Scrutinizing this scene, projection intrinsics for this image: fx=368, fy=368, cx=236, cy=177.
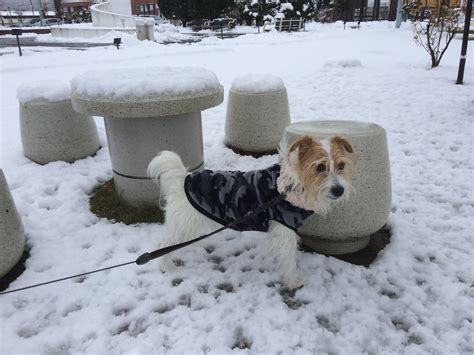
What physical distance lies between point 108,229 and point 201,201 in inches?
58.1

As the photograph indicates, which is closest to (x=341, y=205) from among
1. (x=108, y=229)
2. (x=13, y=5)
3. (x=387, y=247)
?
(x=387, y=247)

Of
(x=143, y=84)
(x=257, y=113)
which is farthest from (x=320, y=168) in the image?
(x=257, y=113)

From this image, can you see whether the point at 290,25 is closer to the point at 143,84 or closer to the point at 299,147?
the point at 143,84

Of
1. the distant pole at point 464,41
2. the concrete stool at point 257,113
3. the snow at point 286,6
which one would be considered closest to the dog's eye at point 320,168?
the concrete stool at point 257,113

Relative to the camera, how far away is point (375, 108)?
8008 millimetres

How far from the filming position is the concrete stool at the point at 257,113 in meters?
5.83

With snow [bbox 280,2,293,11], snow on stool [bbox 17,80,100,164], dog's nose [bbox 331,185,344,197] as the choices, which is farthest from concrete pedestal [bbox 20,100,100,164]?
snow [bbox 280,2,293,11]

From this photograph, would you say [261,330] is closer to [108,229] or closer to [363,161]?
[363,161]

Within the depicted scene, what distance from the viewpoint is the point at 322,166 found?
2514 mm

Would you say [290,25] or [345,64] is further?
[290,25]

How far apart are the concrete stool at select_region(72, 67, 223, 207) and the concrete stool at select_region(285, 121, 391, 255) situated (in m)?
1.13

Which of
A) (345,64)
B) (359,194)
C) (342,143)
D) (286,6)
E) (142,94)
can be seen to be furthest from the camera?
(286,6)

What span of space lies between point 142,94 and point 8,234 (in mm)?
1726

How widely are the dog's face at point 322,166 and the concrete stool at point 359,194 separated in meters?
0.62
